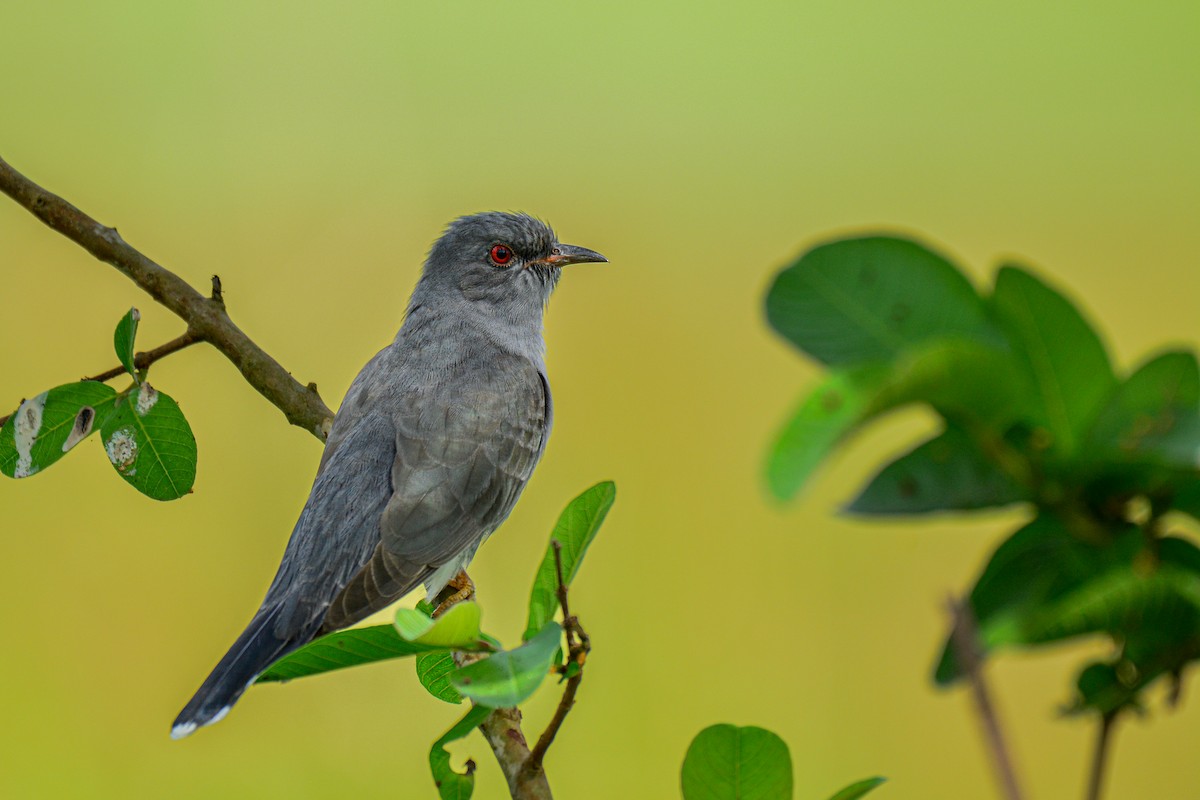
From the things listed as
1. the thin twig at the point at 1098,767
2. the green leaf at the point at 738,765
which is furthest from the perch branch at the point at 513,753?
the thin twig at the point at 1098,767

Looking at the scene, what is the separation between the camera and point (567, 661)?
133cm

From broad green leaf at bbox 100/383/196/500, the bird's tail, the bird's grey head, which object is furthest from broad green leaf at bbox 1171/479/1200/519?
the bird's grey head

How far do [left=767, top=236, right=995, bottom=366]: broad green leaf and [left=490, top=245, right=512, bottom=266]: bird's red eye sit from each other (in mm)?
3629

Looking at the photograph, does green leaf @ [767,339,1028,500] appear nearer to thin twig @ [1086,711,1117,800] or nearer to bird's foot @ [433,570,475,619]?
thin twig @ [1086,711,1117,800]

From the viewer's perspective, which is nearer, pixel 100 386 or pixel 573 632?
pixel 573 632

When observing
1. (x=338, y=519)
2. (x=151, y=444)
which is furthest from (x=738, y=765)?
(x=338, y=519)

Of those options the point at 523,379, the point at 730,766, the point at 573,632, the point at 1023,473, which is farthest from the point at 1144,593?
the point at 523,379

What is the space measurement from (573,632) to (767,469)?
0.80 metres

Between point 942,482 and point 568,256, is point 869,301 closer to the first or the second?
point 942,482

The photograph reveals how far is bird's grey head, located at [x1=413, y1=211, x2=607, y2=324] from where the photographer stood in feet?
13.9

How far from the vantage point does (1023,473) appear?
2.37 ft

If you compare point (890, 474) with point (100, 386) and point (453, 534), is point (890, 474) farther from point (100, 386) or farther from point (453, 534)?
point (453, 534)

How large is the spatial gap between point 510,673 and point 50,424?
1418 mm

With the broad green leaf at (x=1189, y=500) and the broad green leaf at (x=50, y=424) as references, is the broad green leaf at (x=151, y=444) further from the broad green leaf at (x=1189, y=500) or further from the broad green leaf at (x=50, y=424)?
the broad green leaf at (x=1189, y=500)
